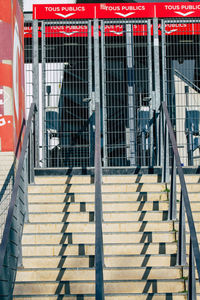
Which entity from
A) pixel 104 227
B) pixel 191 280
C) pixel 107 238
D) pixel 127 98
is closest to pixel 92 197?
pixel 104 227

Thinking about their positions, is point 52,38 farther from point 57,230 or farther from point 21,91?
point 57,230

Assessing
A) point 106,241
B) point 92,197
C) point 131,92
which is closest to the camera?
point 106,241

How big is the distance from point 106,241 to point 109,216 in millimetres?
460

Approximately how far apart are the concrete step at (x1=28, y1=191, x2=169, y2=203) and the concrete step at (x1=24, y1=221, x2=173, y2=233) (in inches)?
23.1

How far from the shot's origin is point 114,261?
6.34m

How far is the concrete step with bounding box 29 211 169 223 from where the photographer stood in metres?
7.07

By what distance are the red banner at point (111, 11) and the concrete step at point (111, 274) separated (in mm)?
5297

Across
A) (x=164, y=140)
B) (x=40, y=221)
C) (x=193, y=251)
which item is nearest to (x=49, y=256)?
(x=40, y=221)

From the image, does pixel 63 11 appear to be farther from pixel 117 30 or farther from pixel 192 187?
pixel 192 187

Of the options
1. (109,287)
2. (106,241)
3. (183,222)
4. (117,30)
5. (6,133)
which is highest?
(117,30)

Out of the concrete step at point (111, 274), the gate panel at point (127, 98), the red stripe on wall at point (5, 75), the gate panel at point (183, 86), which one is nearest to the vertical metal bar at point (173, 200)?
the concrete step at point (111, 274)

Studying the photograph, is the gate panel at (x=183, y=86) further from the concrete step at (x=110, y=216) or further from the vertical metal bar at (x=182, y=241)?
the vertical metal bar at (x=182, y=241)

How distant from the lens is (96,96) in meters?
9.69

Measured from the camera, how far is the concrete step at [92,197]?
746 cm
